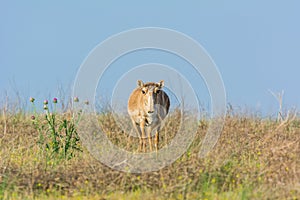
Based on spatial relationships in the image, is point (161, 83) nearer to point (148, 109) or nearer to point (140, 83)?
point (140, 83)

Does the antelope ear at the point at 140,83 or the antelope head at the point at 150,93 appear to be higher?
the antelope ear at the point at 140,83

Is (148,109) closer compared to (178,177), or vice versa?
(178,177)

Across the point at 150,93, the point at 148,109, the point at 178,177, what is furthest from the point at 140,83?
the point at 178,177

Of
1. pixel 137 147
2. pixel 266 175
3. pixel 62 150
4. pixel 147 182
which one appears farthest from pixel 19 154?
pixel 266 175

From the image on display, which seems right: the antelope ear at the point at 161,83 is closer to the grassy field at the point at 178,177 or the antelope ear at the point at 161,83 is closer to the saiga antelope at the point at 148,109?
the saiga antelope at the point at 148,109

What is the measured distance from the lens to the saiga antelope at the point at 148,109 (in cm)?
954

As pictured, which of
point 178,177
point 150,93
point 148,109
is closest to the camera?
point 178,177

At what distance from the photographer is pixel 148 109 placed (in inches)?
380

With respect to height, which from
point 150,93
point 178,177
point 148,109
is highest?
point 150,93

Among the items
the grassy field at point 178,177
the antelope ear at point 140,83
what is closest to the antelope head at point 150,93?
the antelope ear at point 140,83

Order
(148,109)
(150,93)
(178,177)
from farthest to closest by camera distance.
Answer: (148,109) → (150,93) → (178,177)

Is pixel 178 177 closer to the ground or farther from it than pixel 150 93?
closer to the ground

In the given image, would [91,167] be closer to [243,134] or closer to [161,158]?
[161,158]

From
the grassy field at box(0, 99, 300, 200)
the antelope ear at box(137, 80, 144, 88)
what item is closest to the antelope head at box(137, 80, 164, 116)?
the antelope ear at box(137, 80, 144, 88)
